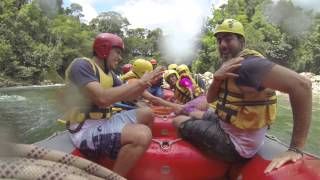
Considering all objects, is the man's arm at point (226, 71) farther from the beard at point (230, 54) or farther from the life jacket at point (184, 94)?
the life jacket at point (184, 94)

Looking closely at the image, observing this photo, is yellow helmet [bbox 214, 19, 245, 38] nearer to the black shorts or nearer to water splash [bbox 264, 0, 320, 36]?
the black shorts

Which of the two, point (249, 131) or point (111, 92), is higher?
point (111, 92)

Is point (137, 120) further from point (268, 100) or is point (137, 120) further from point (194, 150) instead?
point (268, 100)

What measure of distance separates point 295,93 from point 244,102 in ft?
1.35

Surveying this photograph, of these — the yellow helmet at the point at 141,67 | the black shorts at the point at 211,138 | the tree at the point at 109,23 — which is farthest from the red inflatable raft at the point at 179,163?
the tree at the point at 109,23

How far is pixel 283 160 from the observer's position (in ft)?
8.98

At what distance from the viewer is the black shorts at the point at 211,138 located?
310 cm

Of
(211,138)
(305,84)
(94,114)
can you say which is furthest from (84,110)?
(305,84)

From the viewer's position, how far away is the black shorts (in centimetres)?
310

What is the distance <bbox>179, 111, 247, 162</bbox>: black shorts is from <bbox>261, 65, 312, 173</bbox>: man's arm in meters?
0.44

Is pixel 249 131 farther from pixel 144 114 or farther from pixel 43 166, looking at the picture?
pixel 43 166

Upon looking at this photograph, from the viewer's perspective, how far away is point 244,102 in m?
2.90

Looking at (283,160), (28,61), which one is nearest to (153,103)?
(283,160)

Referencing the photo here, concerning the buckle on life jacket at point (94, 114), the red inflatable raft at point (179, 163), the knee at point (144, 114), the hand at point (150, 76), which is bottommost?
the red inflatable raft at point (179, 163)
